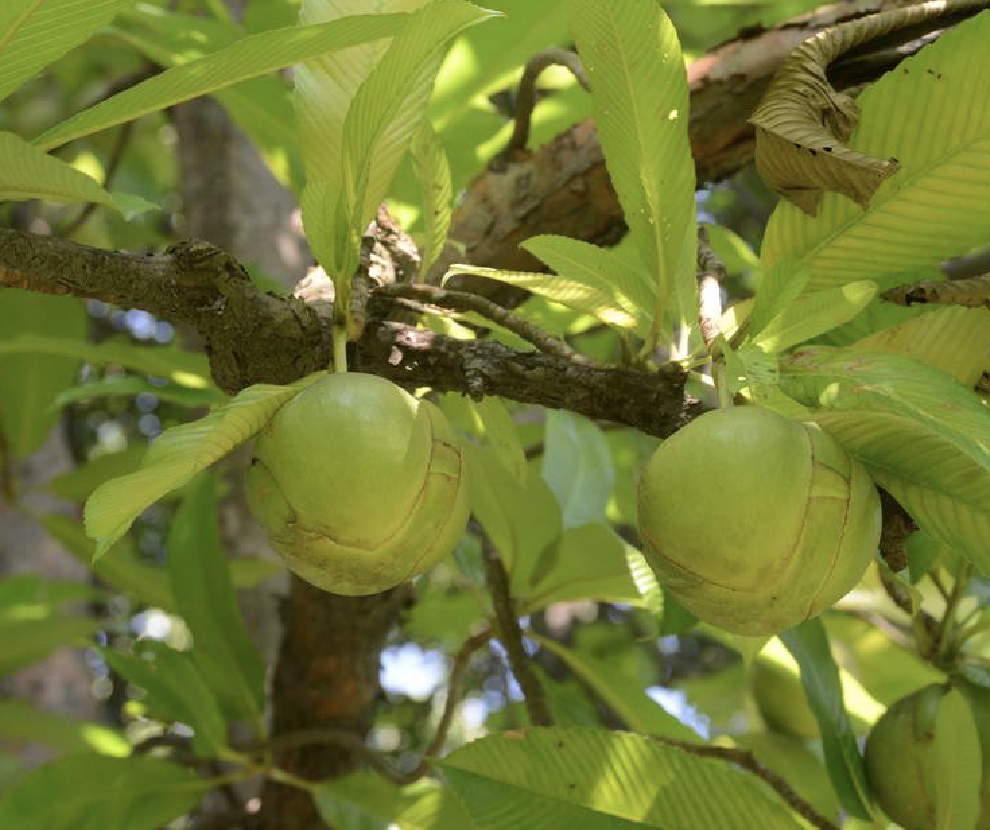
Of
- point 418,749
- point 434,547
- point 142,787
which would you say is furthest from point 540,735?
point 418,749

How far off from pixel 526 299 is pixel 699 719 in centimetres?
111

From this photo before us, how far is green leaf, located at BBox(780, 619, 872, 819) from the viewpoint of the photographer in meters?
1.16

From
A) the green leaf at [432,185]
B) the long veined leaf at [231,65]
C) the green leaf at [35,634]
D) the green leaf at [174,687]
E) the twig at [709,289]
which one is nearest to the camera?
the long veined leaf at [231,65]

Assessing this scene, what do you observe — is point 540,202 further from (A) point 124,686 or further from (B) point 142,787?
(A) point 124,686

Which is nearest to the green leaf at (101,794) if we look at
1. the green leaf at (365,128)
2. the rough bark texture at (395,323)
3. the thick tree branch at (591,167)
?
the rough bark texture at (395,323)

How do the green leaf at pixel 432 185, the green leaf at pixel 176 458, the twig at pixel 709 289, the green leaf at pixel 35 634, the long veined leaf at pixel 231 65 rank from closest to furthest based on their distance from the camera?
the green leaf at pixel 176 458 → the long veined leaf at pixel 231 65 → the twig at pixel 709 289 → the green leaf at pixel 432 185 → the green leaf at pixel 35 634

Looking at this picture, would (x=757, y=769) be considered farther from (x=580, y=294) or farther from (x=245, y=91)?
(x=245, y=91)

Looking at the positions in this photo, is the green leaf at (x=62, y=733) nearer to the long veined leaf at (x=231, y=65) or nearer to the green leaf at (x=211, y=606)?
the green leaf at (x=211, y=606)

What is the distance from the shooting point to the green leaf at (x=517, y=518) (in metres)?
1.49

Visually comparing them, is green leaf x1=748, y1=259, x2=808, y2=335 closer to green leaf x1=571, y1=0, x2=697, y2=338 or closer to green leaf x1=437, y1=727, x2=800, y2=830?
green leaf x1=571, y1=0, x2=697, y2=338

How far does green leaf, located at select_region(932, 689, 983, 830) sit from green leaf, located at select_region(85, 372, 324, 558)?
0.67 meters

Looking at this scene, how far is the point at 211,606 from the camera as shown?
5.09 feet

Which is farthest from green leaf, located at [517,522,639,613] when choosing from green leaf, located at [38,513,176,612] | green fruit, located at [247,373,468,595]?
green fruit, located at [247,373,468,595]

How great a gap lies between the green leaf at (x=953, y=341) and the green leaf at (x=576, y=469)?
608mm
